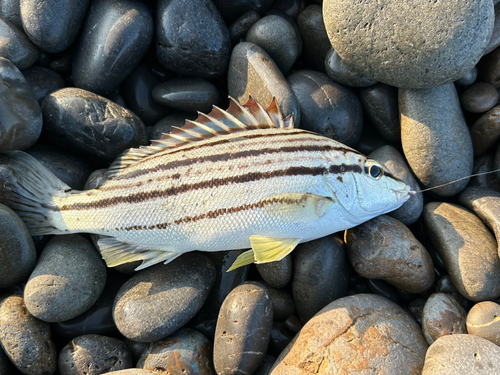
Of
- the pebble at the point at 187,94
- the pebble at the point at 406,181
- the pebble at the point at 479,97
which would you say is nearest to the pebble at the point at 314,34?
the pebble at the point at 187,94

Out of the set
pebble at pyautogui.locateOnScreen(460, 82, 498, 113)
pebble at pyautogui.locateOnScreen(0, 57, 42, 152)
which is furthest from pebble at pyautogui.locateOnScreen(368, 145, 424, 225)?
pebble at pyautogui.locateOnScreen(0, 57, 42, 152)

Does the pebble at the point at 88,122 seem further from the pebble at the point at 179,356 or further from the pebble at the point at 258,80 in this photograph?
the pebble at the point at 179,356

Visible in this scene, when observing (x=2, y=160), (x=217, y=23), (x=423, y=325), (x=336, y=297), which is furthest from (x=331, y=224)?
(x=2, y=160)

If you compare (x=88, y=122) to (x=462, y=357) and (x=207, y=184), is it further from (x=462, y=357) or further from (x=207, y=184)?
(x=462, y=357)

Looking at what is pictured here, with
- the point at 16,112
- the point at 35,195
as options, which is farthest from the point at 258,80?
the point at 35,195

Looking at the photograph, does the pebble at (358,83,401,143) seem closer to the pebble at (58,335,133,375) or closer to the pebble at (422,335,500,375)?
the pebble at (422,335,500,375)

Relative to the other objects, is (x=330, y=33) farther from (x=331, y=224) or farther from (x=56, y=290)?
(x=56, y=290)

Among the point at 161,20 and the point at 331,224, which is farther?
the point at 161,20
